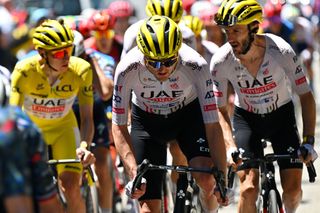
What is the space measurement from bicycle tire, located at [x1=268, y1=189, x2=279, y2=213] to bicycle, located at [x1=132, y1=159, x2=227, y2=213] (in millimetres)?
587

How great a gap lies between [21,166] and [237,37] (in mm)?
3730

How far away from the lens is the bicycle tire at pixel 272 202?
7.92m

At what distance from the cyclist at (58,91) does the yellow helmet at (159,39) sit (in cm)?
95

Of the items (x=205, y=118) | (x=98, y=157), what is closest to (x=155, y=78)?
(x=205, y=118)

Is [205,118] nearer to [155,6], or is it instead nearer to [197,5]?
[155,6]

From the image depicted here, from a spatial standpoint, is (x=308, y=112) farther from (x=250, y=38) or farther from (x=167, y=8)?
(x=167, y=8)

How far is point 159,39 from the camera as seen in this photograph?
7.41 meters

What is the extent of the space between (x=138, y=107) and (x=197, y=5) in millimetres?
8024

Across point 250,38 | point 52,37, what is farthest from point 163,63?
point 52,37

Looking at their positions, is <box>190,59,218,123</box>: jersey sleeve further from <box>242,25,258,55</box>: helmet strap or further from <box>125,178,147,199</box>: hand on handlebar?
<box>125,178,147,199</box>: hand on handlebar

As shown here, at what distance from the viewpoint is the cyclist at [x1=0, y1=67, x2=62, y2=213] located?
14.9 ft

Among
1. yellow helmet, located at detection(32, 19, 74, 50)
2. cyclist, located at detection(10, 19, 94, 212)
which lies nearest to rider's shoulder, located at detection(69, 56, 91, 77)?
cyclist, located at detection(10, 19, 94, 212)

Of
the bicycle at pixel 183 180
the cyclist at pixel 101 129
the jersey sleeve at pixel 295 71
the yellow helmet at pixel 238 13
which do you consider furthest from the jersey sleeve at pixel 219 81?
the cyclist at pixel 101 129

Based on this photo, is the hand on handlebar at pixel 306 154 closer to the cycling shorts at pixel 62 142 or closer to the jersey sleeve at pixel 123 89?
the jersey sleeve at pixel 123 89
